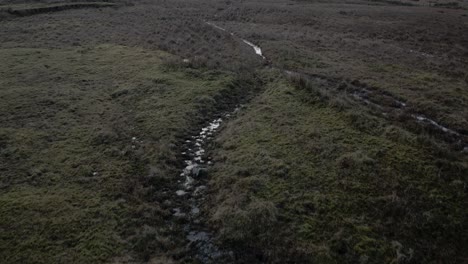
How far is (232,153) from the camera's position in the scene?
24.8 m

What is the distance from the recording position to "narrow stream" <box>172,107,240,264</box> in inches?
687

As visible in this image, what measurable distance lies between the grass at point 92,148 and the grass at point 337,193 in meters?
3.78

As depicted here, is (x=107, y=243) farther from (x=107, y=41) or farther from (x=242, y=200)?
(x=107, y=41)

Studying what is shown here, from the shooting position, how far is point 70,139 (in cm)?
2620

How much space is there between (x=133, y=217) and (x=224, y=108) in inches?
599

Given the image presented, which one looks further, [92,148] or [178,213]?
[92,148]

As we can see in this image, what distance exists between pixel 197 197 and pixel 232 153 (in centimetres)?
461

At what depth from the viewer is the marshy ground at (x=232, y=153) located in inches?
695

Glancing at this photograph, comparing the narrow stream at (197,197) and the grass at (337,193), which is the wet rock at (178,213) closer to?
the narrow stream at (197,197)

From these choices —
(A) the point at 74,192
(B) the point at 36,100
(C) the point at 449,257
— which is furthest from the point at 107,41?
(C) the point at 449,257

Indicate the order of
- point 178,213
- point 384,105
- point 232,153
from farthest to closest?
point 384,105 < point 232,153 < point 178,213

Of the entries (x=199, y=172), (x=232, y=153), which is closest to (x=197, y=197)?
(x=199, y=172)

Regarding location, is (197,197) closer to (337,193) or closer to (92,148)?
(337,193)

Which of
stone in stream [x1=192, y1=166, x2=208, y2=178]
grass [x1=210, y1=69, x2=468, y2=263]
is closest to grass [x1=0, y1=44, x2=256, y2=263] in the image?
stone in stream [x1=192, y1=166, x2=208, y2=178]
